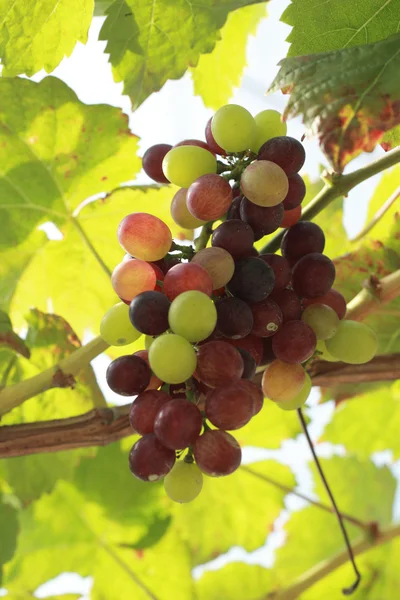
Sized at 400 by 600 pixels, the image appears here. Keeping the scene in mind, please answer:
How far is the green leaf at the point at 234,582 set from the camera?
114 cm

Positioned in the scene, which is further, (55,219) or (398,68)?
(55,219)

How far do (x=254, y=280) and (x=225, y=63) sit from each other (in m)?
0.55

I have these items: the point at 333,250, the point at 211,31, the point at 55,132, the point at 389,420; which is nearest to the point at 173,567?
the point at 389,420

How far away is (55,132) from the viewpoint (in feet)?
2.72

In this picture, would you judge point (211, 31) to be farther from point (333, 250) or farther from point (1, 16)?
point (333, 250)

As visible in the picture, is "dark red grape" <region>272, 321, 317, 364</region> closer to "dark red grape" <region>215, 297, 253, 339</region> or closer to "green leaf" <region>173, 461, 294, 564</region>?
"dark red grape" <region>215, 297, 253, 339</region>

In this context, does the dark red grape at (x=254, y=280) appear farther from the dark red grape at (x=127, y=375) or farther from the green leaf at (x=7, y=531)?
the green leaf at (x=7, y=531)

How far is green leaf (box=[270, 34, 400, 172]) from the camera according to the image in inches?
16.6

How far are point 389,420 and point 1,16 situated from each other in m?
0.98

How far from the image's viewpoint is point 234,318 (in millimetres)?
444

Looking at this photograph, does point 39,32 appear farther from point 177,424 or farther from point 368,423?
point 368,423

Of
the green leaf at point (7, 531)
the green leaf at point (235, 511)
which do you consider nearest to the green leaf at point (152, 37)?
the green leaf at point (7, 531)

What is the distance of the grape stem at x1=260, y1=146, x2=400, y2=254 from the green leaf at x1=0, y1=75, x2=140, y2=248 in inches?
13.6

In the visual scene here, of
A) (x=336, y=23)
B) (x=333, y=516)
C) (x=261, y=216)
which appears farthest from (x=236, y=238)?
(x=333, y=516)
